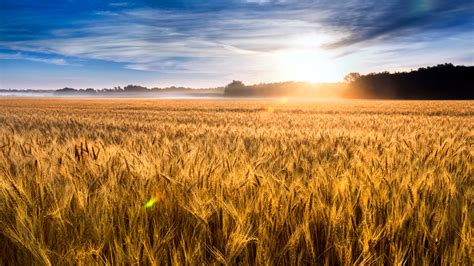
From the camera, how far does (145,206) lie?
1.62m

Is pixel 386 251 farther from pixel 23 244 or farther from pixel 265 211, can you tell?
pixel 23 244

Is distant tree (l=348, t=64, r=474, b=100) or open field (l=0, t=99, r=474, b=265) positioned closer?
open field (l=0, t=99, r=474, b=265)

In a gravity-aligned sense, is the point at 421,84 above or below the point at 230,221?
above

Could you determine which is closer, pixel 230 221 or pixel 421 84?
pixel 230 221

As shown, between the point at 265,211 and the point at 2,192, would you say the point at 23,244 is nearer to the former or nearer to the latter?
the point at 2,192

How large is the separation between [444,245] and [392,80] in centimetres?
10545

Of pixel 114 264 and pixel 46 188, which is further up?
pixel 46 188

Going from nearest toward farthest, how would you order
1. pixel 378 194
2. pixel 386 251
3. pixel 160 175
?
1. pixel 386 251
2. pixel 378 194
3. pixel 160 175

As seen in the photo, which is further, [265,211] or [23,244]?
[265,211]

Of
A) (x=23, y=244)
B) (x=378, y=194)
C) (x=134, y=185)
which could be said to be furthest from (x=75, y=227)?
(x=378, y=194)

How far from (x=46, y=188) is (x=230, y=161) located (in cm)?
117

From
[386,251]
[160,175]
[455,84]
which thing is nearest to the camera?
[386,251]

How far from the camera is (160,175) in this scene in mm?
1911

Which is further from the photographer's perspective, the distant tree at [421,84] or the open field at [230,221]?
the distant tree at [421,84]
